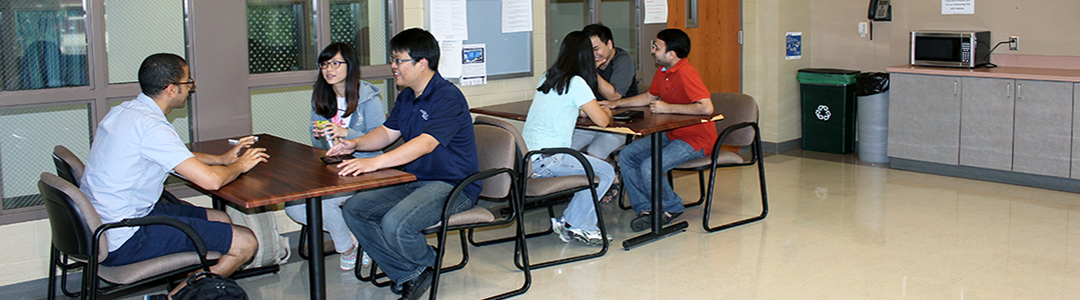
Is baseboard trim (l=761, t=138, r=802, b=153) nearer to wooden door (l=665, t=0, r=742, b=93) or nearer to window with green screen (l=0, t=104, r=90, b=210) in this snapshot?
wooden door (l=665, t=0, r=742, b=93)

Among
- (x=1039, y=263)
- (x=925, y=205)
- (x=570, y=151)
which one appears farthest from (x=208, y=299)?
(x=925, y=205)

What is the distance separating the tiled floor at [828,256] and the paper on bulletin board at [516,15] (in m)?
1.18

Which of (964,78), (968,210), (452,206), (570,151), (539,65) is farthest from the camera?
(964,78)

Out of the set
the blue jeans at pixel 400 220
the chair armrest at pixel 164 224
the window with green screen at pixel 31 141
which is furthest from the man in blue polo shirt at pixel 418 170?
the window with green screen at pixel 31 141

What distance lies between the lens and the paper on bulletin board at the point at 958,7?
624cm

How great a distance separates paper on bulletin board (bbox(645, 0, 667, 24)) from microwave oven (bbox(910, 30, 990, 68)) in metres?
1.78

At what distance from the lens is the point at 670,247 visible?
14.4ft

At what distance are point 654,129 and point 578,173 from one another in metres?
0.41

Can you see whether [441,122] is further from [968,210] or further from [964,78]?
[964,78]

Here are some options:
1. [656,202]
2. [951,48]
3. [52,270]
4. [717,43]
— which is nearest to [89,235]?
[52,270]

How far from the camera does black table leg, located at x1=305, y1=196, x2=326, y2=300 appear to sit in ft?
9.82

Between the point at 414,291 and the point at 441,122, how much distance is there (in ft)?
2.32

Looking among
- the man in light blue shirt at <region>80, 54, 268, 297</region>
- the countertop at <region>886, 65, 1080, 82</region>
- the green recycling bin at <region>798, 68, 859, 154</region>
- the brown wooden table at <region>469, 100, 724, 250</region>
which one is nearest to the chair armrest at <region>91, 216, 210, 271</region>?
the man in light blue shirt at <region>80, 54, 268, 297</region>

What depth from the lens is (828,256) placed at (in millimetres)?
4168
